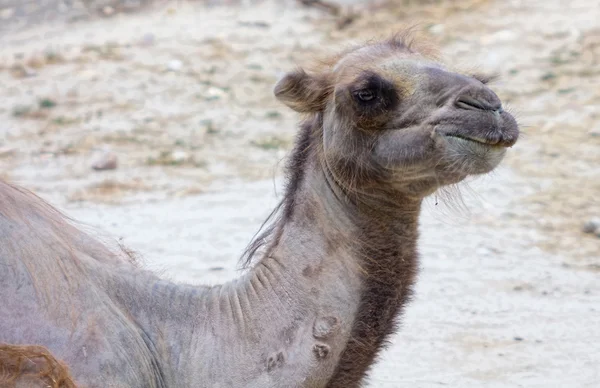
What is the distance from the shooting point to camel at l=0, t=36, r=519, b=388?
4078 mm

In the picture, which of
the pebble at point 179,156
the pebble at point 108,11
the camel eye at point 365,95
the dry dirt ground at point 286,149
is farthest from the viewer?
the pebble at point 108,11

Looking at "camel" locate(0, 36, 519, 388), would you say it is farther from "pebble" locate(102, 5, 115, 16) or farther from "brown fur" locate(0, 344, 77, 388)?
"pebble" locate(102, 5, 115, 16)

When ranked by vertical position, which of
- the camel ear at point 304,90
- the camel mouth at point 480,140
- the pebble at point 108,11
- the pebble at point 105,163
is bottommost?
the pebble at point 108,11

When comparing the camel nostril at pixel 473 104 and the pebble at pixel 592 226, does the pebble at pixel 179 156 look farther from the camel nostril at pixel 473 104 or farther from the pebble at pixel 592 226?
the camel nostril at pixel 473 104

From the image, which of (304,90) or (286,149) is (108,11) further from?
(304,90)

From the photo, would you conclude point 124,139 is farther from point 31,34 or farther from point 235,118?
point 31,34

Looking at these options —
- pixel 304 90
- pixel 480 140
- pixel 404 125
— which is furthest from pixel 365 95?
pixel 480 140

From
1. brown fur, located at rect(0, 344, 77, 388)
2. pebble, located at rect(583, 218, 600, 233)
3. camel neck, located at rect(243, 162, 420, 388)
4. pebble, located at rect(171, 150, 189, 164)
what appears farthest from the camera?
pebble, located at rect(171, 150, 189, 164)

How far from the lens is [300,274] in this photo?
4277mm

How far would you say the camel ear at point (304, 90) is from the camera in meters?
4.62

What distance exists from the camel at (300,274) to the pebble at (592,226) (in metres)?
4.29

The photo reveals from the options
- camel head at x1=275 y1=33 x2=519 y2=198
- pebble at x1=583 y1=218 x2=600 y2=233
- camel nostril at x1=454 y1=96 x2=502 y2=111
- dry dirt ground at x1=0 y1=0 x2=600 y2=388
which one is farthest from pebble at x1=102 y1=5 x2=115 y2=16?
camel nostril at x1=454 y1=96 x2=502 y2=111

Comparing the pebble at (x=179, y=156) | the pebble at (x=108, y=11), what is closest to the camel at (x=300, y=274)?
the pebble at (x=179, y=156)

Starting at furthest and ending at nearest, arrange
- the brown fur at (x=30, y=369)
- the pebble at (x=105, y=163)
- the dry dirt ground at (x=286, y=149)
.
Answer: the pebble at (x=105, y=163) < the dry dirt ground at (x=286, y=149) < the brown fur at (x=30, y=369)
